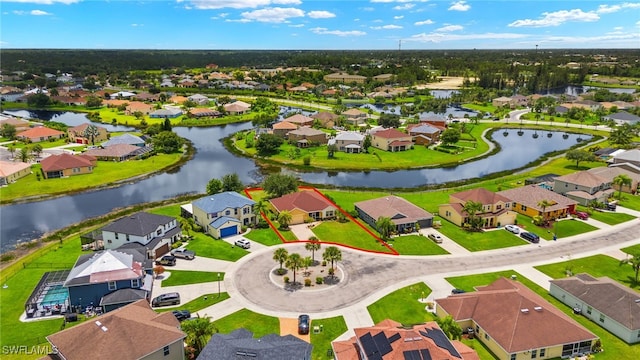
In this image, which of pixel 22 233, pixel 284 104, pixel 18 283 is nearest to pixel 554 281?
pixel 18 283

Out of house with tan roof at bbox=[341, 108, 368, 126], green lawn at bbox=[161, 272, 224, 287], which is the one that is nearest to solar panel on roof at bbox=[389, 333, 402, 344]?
green lawn at bbox=[161, 272, 224, 287]

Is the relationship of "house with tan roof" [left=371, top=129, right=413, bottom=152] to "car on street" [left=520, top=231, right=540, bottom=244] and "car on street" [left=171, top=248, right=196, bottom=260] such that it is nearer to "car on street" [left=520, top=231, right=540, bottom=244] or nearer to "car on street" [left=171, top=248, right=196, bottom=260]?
"car on street" [left=520, top=231, right=540, bottom=244]

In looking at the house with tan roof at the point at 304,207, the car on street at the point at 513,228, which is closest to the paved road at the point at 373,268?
the car on street at the point at 513,228

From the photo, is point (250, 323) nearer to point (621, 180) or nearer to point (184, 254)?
point (184, 254)

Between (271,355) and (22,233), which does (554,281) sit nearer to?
(271,355)

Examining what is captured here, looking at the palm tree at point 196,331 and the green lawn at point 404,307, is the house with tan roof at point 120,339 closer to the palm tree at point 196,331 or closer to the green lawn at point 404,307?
the palm tree at point 196,331

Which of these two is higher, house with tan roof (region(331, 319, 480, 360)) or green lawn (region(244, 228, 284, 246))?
house with tan roof (region(331, 319, 480, 360))
